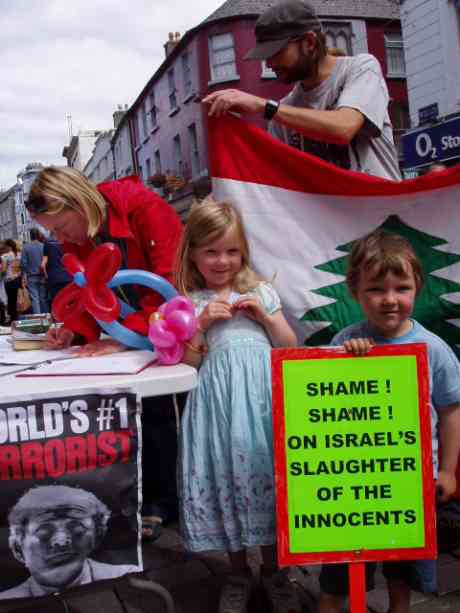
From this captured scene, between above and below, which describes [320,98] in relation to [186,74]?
below

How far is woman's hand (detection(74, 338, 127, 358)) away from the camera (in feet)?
6.79

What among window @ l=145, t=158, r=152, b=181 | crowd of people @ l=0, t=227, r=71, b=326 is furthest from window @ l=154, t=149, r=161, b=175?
crowd of people @ l=0, t=227, r=71, b=326

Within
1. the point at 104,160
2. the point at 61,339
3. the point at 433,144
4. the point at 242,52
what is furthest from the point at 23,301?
the point at 104,160

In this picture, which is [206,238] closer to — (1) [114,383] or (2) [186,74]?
(1) [114,383]

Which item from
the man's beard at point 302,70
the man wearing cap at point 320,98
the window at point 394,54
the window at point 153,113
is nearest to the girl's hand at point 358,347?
the man wearing cap at point 320,98

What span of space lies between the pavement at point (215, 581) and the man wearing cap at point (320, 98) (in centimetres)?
145

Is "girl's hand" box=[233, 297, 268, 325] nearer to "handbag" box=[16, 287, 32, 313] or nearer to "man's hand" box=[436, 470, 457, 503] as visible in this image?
"man's hand" box=[436, 470, 457, 503]

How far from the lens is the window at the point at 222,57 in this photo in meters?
22.8

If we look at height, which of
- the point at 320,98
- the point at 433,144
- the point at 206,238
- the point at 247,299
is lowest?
the point at 247,299

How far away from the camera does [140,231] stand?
2332mm

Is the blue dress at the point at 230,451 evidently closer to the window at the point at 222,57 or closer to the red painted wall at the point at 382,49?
the window at the point at 222,57

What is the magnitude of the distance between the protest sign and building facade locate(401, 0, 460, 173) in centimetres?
1023

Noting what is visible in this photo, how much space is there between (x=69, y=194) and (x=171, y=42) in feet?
86.1

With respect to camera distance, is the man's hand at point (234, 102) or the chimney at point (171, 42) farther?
the chimney at point (171, 42)
